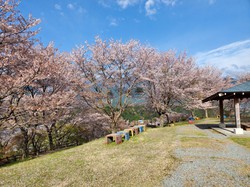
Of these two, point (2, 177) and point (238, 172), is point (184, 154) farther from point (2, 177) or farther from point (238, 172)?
point (2, 177)

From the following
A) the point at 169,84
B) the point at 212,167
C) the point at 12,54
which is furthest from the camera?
the point at 169,84

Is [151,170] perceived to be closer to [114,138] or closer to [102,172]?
[102,172]

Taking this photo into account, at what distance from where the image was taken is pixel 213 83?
79.0ft

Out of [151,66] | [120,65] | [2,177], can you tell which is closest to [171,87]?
[151,66]

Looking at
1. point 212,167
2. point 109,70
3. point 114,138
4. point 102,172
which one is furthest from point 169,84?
point 102,172

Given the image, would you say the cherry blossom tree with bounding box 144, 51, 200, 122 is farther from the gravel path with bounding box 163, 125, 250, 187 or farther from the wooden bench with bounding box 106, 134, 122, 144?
the gravel path with bounding box 163, 125, 250, 187

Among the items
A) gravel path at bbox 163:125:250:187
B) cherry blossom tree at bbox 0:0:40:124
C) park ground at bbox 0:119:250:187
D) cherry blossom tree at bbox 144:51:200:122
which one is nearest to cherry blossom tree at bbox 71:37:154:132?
cherry blossom tree at bbox 144:51:200:122

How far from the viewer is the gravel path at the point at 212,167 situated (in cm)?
379

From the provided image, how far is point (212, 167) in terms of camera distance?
4625 mm

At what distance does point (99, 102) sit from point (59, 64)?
15.2ft

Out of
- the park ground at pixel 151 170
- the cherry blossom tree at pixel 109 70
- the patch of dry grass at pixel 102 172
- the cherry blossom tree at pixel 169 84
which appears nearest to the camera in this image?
the park ground at pixel 151 170

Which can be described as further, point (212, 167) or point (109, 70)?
point (109, 70)

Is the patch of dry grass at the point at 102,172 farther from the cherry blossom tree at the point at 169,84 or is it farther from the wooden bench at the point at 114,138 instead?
the cherry blossom tree at the point at 169,84

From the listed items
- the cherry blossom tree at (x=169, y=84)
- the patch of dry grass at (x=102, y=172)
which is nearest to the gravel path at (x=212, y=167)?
the patch of dry grass at (x=102, y=172)
